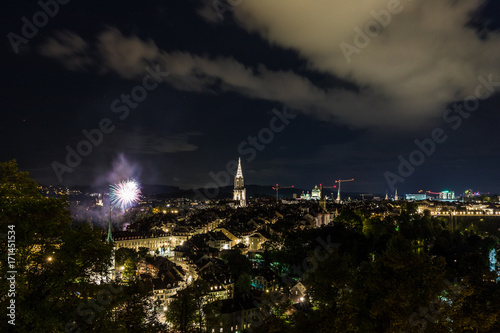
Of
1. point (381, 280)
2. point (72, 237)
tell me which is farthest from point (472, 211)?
point (72, 237)

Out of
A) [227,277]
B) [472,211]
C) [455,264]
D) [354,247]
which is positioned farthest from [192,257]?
[472,211]

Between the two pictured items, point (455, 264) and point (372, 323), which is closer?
point (372, 323)

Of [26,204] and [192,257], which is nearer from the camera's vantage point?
[26,204]

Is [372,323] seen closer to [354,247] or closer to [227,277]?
[354,247]

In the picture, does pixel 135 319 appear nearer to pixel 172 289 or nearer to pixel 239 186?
pixel 172 289

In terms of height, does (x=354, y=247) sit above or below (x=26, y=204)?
below

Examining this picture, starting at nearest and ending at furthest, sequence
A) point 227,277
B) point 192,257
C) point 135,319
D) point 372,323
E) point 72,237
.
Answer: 1. point 72,237
2. point 372,323
3. point 135,319
4. point 227,277
5. point 192,257

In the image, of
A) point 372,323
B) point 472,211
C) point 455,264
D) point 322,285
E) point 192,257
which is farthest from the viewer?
point 472,211

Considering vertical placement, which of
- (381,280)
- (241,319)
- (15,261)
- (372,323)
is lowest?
(241,319)

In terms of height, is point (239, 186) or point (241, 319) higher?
point (239, 186)
